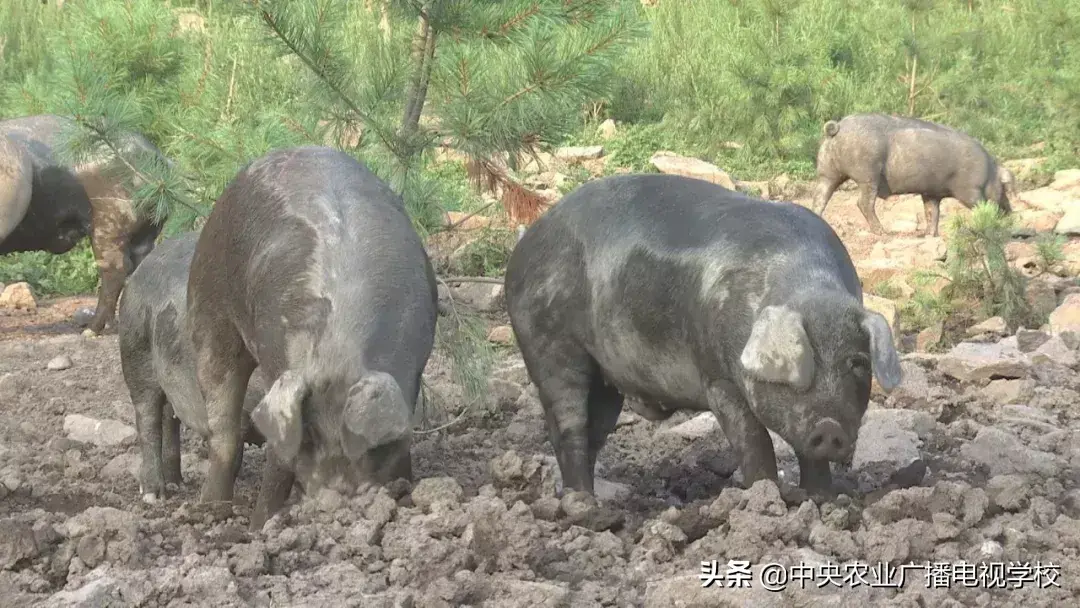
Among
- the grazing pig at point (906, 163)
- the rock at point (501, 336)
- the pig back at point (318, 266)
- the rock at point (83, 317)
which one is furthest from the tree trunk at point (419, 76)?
the grazing pig at point (906, 163)

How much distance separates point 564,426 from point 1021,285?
4.75 metres

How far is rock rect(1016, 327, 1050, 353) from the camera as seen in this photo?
7.64m

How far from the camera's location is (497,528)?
3.85m

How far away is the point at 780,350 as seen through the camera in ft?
12.7

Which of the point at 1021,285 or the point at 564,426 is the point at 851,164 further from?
the point at 564,426

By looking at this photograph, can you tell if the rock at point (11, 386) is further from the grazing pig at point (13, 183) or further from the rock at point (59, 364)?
the grazing pig at point (13, 183)

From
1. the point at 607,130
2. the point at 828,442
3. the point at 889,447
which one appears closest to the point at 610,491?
the point at 889,447

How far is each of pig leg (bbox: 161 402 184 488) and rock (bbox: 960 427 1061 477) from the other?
3.10 metres

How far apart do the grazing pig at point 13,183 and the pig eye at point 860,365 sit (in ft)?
20.7

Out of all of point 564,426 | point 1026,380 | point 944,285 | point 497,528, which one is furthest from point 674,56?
point 497,528

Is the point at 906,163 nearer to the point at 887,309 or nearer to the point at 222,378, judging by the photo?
the point at 887,309

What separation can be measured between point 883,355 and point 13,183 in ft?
21.3

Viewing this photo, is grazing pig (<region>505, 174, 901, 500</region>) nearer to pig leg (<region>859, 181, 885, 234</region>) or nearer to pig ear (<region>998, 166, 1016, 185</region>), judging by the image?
pig leg (<region>859, 181, 885, 234</region>)

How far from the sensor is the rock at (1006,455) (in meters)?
4.98
